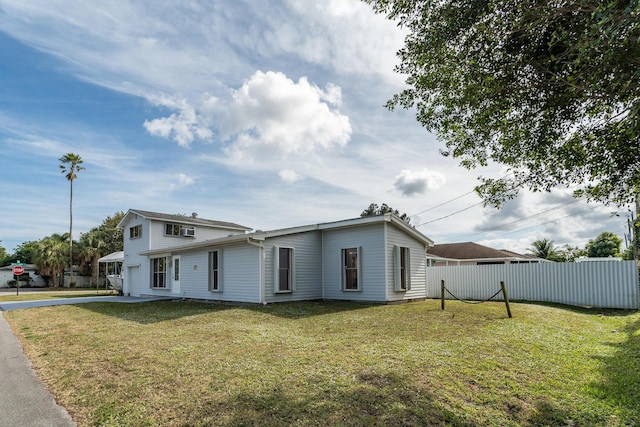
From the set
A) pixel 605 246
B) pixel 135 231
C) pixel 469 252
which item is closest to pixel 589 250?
pixel 605 246

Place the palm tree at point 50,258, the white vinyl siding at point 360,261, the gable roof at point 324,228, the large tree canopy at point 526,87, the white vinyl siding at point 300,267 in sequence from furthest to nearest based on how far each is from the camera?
the palm tree at point 50,258 → the white vinyl siding at point 300,267 → the white vinyl siding at point 360,261 → the gable roof at point 324,228 → the large tree canopy at point 526,87

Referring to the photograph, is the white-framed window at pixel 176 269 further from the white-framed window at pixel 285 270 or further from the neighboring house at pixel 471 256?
the neighboring house at pixel 471 256

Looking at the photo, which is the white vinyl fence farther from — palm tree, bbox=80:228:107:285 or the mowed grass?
palm tree, bbox=80:228:107:285

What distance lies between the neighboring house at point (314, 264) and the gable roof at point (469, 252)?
13281 millimetres

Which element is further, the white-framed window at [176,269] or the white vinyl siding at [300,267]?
the white-framed window at [176,269]

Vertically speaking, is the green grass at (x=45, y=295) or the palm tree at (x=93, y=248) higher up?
the palm tree at (x=93, y=248)

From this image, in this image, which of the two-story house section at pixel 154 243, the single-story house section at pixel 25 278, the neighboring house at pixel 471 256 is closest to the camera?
the two-story house section at pixel 154 243

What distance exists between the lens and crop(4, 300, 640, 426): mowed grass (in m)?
3.79

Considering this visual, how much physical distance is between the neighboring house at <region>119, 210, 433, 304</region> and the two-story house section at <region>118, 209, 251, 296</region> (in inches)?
100

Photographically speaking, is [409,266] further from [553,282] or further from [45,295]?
[45,295]

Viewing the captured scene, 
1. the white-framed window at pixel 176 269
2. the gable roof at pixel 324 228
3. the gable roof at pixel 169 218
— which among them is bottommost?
the white-framed window at pixel 176 269

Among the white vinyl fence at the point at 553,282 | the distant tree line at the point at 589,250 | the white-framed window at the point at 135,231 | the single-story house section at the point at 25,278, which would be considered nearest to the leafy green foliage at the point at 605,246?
the distant tree line at the point at 589,250

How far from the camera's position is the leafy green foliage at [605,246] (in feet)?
151

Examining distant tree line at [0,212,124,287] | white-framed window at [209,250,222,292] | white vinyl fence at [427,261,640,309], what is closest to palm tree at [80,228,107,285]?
distant tree line at [0,212,124,287]
